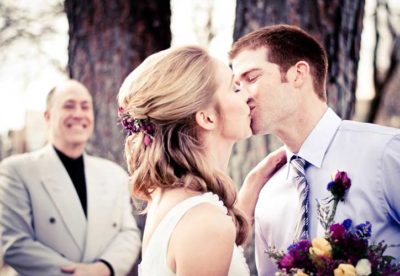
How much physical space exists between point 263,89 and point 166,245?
1.14 m

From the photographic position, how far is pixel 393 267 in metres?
2.17

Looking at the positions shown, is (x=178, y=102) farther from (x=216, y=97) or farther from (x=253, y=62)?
(x=253, y=62)

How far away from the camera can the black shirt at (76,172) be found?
4.76 meters

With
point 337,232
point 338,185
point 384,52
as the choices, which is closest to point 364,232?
point 337,232

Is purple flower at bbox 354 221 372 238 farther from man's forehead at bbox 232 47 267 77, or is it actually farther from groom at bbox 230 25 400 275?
A: man's forehead at bbox 232 47 267 77

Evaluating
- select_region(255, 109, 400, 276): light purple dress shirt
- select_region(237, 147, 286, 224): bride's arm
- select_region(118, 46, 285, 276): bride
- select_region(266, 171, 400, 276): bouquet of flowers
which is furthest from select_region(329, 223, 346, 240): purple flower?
select_region(237, 147, 286, 224): bride's arm

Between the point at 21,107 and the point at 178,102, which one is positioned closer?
the point at 178,102

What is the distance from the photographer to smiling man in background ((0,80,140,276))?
14.5 ft

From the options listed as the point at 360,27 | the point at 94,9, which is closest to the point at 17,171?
the point at 94,9

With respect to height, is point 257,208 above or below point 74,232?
above

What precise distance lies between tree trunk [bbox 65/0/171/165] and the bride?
267 cm

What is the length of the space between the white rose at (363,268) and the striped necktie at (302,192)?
0.75 meters

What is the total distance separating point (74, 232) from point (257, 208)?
5.84 ft

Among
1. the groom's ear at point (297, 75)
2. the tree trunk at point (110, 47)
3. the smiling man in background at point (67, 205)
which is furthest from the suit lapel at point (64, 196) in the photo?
the groom's ear at point (297, 75)
